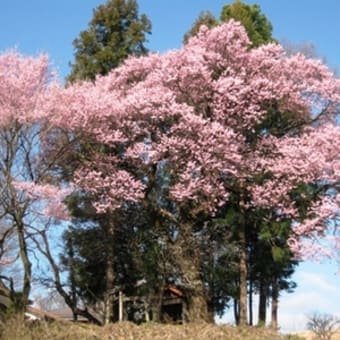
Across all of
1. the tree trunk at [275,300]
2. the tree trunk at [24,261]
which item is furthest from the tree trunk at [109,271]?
the tree trunk at [275,300]

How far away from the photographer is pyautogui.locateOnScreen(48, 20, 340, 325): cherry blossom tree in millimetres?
19297

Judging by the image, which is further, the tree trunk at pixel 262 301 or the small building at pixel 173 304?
the tree trunk at pixel 262 301

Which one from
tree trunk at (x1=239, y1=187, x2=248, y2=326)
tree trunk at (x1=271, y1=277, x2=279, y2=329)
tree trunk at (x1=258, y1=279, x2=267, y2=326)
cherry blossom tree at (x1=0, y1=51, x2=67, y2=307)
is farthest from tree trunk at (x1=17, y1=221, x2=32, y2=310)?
tree trunk at (x1=271, y1=277, x2=279, y2=329)

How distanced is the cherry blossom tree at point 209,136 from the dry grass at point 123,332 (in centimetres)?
560

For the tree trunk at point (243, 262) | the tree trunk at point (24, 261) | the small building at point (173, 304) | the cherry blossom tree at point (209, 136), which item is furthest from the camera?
the small building at point (173, 304)

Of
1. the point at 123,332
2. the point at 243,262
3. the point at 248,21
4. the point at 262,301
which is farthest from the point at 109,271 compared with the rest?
the point at 248,21

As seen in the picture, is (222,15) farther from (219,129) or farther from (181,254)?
(181,254)

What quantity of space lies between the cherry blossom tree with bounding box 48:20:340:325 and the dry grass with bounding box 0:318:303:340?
18.4ft

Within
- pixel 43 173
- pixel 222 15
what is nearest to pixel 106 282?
pixel 43 173

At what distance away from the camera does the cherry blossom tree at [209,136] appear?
19297 mm

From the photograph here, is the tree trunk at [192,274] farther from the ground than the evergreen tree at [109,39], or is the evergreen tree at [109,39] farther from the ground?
the evergreen tree at [109,39]

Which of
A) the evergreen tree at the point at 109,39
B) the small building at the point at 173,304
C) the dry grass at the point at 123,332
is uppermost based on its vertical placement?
the evergreen tree at the point at 109,39

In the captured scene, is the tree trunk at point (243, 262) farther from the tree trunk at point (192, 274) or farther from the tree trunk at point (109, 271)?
the tree trunk at point (109, 271)

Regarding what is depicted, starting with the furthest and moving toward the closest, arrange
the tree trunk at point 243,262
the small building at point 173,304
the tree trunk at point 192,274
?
the small building at point 173,304 < the tree trunk at point 243,262 < the tree trunk at point 192,274
